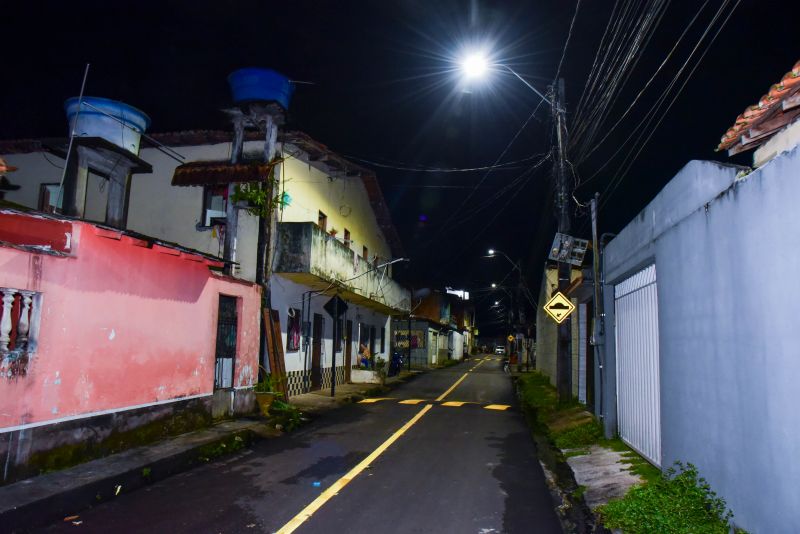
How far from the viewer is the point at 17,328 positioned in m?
6.79

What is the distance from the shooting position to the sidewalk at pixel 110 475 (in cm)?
564

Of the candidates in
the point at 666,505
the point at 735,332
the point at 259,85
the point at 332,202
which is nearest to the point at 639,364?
the point at 666,505

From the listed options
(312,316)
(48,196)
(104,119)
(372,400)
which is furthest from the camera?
(312,316)

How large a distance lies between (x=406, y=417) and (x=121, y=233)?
27.6 ft

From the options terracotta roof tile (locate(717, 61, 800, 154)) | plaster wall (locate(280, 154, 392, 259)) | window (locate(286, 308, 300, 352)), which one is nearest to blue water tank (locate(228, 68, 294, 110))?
plaster wall (locate(280, 154, 392, 259))

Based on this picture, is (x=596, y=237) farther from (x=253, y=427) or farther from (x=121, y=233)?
(x=121, y=233)

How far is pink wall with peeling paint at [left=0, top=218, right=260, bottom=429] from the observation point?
692 centimetres

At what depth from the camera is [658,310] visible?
7230mm

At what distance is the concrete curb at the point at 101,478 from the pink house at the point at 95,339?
14.6 inches

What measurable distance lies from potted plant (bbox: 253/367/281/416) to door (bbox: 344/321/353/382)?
10476 millimetres

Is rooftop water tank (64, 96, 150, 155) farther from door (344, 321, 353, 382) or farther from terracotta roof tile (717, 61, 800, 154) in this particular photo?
terracotta roof tile (717, 61, 800, 154)

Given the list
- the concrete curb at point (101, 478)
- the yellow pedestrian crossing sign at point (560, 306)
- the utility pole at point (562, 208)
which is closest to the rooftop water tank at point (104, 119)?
the concrete curb at point (101, 478)

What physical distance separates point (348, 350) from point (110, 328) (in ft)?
54.1

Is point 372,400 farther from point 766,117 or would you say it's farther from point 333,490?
point 766,117
